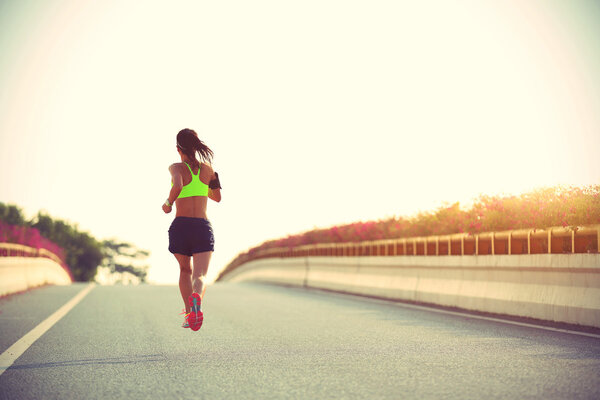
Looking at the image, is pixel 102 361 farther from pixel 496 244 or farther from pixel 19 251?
pixel 19 251

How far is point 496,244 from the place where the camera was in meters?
13.3

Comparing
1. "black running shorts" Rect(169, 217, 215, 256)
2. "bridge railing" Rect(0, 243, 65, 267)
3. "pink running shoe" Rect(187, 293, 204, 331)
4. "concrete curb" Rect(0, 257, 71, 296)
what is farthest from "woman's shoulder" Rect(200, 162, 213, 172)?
"bridge railing" Rect(0, 243, 65, 267)

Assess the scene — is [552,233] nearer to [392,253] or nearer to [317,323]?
[317,323]

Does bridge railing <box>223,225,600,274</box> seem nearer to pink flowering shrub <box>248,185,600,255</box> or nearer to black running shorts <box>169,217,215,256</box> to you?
pink flowering shrub <box>248,185,600,255</box>

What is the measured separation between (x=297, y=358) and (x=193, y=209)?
202 centimetres


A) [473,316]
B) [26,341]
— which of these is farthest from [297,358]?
[473,316]

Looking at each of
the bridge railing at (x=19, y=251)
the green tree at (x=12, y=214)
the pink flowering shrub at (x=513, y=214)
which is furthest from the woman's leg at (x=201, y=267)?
the green tree at (x=12, y=214)

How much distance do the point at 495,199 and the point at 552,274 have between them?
426cm

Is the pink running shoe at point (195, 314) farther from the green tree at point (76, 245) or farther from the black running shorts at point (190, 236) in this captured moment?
the green tree at point (76, 245)

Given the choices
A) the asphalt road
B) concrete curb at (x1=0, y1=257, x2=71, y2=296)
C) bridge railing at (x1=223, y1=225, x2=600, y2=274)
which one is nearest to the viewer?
the asphalt road

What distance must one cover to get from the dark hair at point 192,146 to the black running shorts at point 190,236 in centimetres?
65

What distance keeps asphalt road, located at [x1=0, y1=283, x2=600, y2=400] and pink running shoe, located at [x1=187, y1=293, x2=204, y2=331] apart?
28cm

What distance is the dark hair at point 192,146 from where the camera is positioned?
8.66 meters

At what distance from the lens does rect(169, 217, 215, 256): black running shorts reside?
8.71 meters
